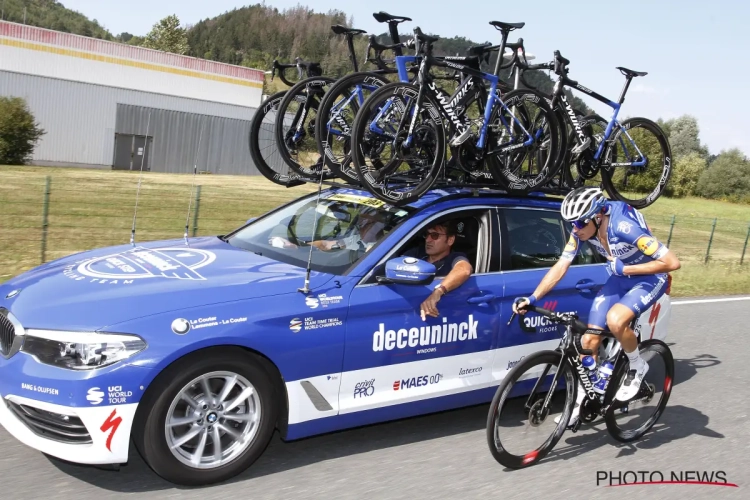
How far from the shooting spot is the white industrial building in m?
44.7

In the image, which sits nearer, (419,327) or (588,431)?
(419,327)

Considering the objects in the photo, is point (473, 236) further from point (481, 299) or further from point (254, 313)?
point (254, 313)

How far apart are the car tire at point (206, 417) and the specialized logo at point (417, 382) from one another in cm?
89

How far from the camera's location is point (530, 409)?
5.21 meters

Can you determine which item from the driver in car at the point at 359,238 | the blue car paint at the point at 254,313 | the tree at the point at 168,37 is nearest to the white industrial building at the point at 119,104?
the driver in car at the point at 359,238

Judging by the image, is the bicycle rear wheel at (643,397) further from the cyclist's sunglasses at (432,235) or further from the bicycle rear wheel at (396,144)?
the bicycle rear wheel at (396,144)

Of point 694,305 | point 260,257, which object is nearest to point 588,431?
point 260,257

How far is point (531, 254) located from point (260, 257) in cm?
212

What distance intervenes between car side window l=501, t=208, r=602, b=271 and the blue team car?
0.01 meters

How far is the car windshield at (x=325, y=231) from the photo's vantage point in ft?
A: 17.4

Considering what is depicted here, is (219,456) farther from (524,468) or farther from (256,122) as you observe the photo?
(256,122)

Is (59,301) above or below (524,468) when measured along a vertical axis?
above

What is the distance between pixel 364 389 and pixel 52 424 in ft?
6.05

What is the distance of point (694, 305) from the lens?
12.2 metres
